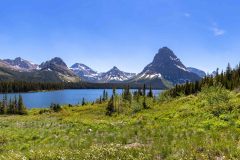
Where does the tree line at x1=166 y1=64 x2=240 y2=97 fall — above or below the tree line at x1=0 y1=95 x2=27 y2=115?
above

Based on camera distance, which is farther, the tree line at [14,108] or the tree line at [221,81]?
the tree line at [14,108]

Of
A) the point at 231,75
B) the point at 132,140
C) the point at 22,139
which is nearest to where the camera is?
the point at 132,140

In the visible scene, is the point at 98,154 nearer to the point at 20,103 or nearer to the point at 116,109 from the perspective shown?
the point at 116,109

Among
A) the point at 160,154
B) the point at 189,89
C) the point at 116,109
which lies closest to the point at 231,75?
the point at 189,89

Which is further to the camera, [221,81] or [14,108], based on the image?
[14,108]

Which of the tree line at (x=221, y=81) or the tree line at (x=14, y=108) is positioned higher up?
the tree line at (x=221, y=81)

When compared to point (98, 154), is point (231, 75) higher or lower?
higher

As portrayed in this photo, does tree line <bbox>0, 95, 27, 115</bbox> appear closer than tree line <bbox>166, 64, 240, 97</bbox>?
No

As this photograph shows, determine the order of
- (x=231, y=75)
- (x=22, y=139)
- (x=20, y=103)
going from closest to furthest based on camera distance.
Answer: (x=22, y=139), (x=231, y=75), (x=20, y=103)

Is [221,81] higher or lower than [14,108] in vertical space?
higher

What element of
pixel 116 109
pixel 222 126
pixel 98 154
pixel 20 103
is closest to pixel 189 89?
pixel 116 109

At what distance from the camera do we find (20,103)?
14000cm

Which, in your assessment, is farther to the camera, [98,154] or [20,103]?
[20,103]

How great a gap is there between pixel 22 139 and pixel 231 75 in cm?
11184
